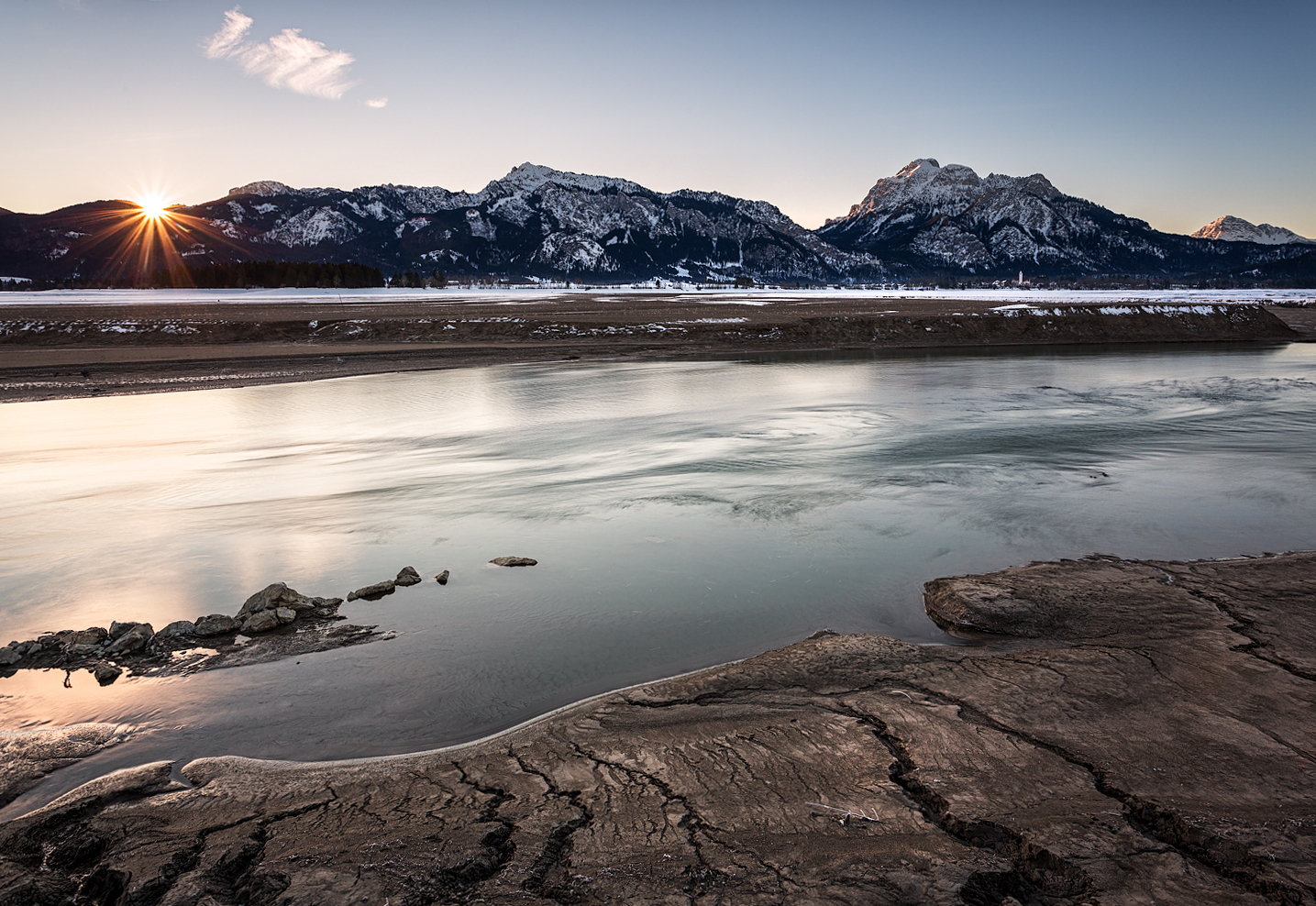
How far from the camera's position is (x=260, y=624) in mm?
8039

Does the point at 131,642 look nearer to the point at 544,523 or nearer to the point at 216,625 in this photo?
the point at 216,625

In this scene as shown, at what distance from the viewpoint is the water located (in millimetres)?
6828

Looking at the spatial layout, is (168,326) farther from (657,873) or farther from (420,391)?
(657,873)

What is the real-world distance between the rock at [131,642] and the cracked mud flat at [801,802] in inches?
103

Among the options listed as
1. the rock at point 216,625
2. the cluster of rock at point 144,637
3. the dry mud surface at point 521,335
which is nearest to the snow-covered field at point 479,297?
the dry mud surface at point 521,335

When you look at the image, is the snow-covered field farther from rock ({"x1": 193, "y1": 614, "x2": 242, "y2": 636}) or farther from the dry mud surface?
rock ({"x1": 193, "y1": 614, "x2": 242, "y2": 636})

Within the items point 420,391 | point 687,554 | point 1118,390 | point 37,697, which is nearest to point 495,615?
point 687,554

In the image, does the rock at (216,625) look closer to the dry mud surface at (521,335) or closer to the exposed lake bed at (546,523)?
the exposed lake bed at (546,523)

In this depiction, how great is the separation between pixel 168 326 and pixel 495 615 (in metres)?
49.1

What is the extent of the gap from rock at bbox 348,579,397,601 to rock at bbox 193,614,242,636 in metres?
1.33

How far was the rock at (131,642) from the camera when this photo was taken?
7422 mm

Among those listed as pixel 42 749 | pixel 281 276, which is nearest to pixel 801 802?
pixel 42 749

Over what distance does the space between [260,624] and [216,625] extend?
44cm

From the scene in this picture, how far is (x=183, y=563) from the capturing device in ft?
34.6
